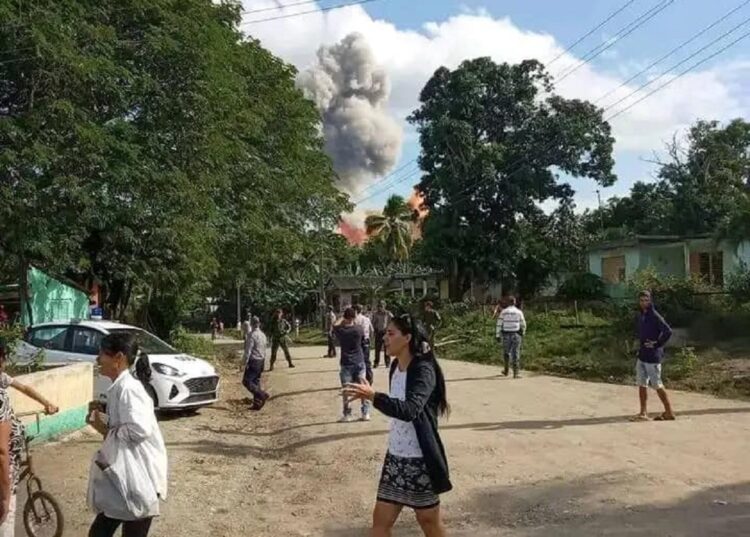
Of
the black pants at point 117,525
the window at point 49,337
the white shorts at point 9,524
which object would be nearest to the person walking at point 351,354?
the window at point 49,337

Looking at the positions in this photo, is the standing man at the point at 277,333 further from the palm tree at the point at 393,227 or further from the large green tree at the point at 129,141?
the palm tree at the point at 393,227

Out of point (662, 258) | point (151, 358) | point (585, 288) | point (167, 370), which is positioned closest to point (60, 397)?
point (167, 370)

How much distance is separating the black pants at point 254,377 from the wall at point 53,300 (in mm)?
11327

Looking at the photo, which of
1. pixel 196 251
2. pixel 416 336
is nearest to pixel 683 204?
pixel 196 251

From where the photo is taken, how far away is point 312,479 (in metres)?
8.61

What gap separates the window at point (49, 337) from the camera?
45.8 feet

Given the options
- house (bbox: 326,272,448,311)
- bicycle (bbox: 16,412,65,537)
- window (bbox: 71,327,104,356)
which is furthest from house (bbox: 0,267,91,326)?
house (bbox: 326,272,448,311)

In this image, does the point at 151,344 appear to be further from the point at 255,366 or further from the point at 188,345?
the point at 188,345

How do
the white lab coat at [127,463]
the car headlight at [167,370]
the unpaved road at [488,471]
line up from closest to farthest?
the white lab coat at [127,463] → the unpaved road at [488,471] → the car headlight at [167,370]

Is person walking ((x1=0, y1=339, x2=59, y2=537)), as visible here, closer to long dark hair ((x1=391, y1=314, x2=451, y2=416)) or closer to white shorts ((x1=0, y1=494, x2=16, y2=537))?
white shorts ((x1=0, y1=494, x2=16, y2=537))

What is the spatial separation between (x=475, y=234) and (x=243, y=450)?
109 ft

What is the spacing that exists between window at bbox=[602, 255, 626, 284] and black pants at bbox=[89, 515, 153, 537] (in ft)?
119

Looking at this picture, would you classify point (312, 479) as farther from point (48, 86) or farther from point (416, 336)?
point (48, 86)

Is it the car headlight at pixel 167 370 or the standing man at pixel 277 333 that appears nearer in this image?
the car headlight at pixel 167 370
